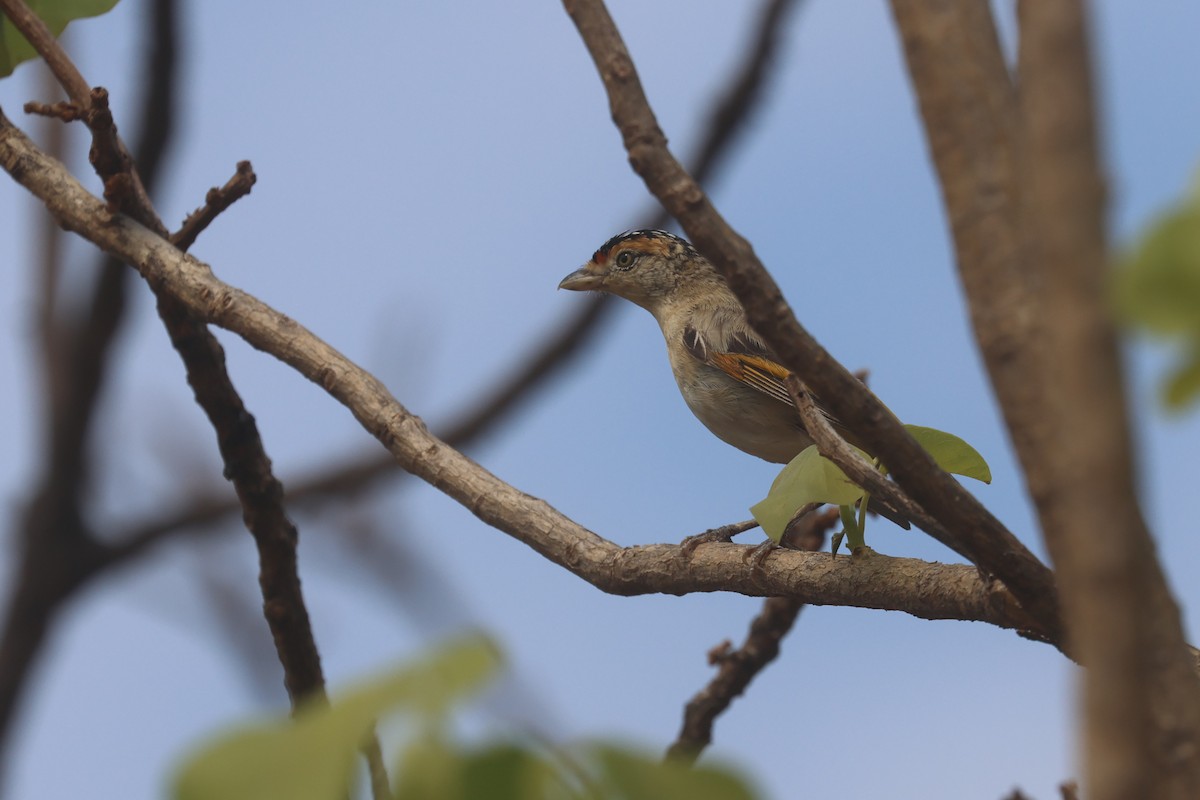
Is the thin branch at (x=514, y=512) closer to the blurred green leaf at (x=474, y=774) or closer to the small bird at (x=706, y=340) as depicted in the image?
the blurred green leaf at (x=474, y=774)

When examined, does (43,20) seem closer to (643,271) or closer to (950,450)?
(950,450)

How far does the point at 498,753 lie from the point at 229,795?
0.61ft

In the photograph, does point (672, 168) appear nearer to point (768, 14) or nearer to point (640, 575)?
point (640, 575)

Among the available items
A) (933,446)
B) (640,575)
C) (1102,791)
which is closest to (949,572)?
(933,446)

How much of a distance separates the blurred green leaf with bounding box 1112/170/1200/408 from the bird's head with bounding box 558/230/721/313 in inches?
261

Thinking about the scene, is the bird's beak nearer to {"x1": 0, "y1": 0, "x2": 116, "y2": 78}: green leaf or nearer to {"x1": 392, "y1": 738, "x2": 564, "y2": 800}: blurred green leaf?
{"x1": 0, "y1": 0, "x2": 116, "y2": 78}: green leaf

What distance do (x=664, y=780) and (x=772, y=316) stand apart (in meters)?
1.22

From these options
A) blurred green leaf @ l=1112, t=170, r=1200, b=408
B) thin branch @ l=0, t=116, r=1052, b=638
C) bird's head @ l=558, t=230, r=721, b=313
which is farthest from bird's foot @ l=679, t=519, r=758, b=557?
blurred green leaf @ l=1112, t=170, r=1200, b=408

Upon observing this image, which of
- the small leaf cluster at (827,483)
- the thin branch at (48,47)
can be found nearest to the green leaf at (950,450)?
the small leaf cluster at (827,483)

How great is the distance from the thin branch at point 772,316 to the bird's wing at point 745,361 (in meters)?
3.51

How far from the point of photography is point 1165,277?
68 cm

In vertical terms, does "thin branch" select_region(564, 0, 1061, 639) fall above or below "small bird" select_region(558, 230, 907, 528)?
below

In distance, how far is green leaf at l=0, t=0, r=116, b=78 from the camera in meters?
3.10

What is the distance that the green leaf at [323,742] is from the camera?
30.3 inches
